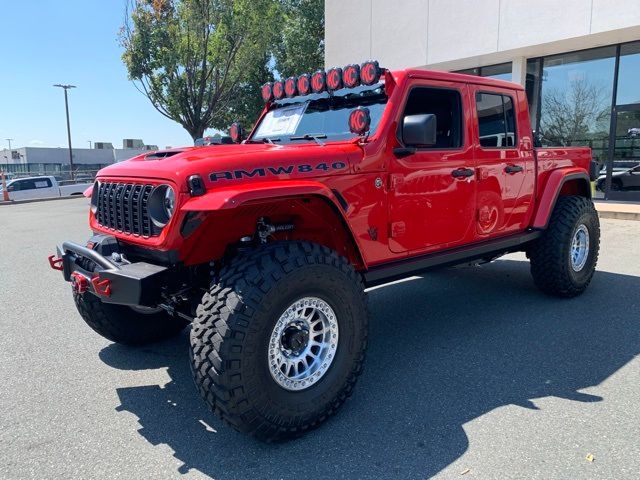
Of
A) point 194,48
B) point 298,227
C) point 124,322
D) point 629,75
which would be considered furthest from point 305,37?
point 298,227

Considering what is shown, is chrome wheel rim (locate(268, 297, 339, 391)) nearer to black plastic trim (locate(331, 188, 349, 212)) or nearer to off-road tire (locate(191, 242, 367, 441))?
off-road tire (locate(191, 242, 367, 441))

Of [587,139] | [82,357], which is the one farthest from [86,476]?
[587,139]

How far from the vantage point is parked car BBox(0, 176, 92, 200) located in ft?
70.3

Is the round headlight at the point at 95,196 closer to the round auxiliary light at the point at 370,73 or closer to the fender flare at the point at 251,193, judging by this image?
the fender flare at the point at 251,193

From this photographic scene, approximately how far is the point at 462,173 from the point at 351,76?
1.13 meters

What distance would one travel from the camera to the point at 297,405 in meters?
2.65

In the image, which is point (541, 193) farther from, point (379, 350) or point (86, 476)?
point (86, 476)

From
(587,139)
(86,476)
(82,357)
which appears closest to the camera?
(86,476)

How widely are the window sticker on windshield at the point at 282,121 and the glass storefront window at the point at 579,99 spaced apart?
1080 cm

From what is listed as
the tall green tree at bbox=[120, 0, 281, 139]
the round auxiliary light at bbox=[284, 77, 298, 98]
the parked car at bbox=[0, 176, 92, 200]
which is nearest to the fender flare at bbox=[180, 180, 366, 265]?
the round auxiliary light at bbox=[284, 77, 298, 98]

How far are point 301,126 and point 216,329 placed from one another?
196 cm

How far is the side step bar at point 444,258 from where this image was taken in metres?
3.40

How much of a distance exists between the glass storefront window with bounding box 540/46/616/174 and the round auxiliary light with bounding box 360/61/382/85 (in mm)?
11095

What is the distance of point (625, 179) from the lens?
1213 centimetres
